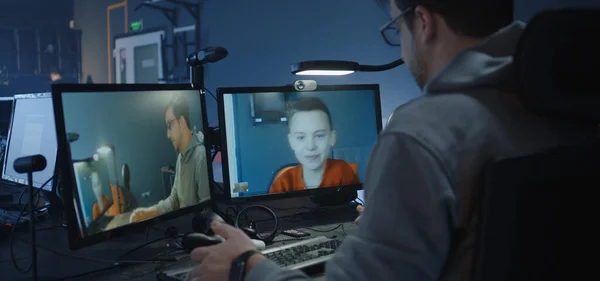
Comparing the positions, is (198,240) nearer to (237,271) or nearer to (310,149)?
(237,271)

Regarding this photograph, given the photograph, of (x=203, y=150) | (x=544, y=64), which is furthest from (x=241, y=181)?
(x=544, y=64)

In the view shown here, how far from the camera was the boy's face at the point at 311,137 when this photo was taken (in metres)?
1.72

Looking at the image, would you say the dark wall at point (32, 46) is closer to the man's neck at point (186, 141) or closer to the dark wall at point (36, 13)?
the dark wall at point (36, 13)

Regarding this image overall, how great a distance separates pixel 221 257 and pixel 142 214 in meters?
0.42

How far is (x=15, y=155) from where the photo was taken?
1.87 m

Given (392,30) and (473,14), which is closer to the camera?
(473,14)

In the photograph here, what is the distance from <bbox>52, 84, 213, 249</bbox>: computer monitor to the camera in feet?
3.50

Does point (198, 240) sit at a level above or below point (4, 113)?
below

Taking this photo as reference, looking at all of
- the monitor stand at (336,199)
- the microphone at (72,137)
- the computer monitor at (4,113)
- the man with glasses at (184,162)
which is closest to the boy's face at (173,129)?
the man with glasses at (184,162)

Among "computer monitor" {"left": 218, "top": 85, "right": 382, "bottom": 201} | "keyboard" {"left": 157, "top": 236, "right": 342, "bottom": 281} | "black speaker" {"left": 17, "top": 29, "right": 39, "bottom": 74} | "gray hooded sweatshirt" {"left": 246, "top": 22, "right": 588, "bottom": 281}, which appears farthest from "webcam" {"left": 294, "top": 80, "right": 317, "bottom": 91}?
"black speaker" {"left": 17, "top": 29, "right": 39, "bottom": 74}

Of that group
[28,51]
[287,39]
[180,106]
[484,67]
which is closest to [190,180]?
[180,106]

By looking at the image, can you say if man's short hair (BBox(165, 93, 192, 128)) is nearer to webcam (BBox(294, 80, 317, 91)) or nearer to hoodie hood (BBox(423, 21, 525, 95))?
webcam (BBox(294, 80, 317, 91))

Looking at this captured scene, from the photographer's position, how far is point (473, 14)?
799 mm

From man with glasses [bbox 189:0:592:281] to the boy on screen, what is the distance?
0.99 meters
